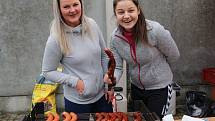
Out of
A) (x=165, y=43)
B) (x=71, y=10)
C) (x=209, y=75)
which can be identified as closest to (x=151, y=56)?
(x=165, y=43)

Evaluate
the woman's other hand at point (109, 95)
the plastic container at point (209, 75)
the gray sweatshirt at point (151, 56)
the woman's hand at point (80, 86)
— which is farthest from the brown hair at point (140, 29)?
the plastic container at point (209, 75)

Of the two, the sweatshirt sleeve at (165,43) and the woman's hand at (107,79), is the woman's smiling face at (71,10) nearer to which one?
the woman's hand at (107,79)

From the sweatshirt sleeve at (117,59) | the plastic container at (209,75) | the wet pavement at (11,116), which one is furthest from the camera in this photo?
the wet pavement at (11,116)

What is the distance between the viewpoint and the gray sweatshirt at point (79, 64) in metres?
3.45

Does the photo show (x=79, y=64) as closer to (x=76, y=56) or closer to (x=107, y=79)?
(x=76, y=56)

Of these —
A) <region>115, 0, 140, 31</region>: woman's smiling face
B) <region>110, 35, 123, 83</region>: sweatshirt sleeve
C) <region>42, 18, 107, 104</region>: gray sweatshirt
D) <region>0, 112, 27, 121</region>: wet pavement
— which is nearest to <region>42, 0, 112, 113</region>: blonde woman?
<region>42, 18, 107, 104</region>: gray sweatshirt

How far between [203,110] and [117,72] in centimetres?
276

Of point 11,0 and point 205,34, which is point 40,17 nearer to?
point 11,0

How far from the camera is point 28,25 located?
6527mm

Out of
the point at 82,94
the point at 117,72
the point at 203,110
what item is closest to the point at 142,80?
the point at 117,72

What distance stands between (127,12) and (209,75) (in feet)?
11.6

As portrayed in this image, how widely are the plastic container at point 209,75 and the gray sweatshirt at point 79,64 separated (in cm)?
322

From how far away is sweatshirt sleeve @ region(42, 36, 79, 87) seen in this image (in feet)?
11.1

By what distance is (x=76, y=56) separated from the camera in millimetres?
3443
